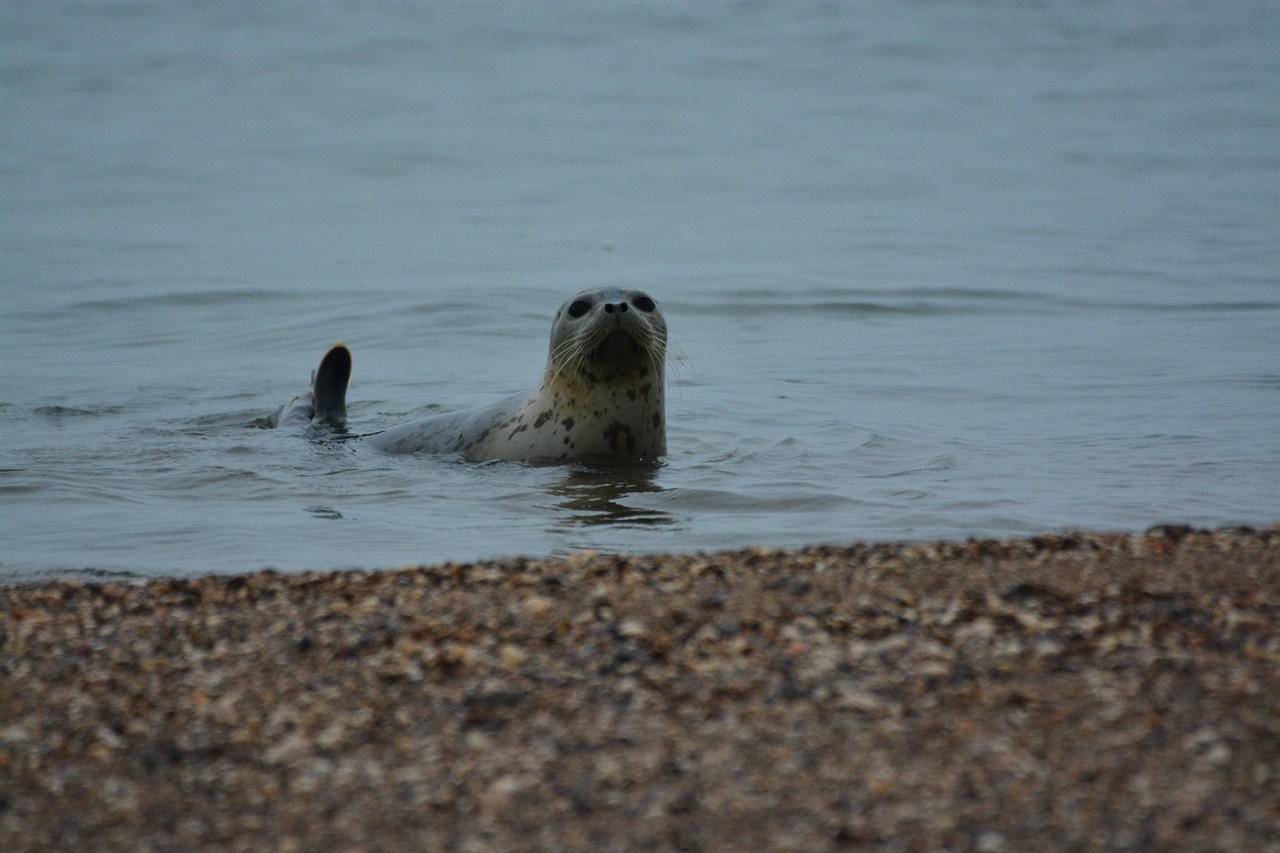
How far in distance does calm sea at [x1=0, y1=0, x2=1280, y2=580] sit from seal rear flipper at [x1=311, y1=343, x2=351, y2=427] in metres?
0.37

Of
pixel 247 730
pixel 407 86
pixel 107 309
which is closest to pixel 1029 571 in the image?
pixel 247 730

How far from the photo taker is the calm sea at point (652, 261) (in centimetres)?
709

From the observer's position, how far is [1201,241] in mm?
17766

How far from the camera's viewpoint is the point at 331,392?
915 cm

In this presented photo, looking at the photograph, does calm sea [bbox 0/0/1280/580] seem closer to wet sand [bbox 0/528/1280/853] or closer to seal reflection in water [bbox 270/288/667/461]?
seal reflection in water [bbox 270/288/667/461]

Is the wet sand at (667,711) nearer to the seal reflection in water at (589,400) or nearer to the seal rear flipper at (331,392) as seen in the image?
the seal reflection in water at (589,400)

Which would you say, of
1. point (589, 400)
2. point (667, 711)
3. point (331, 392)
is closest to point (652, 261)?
point (331, 392)

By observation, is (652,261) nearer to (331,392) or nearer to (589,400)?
(331,392)

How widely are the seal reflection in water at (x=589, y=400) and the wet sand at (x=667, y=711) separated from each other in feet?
9.64

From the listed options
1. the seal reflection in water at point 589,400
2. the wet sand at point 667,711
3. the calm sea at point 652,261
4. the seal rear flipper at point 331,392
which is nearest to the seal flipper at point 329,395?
the seal rear flipper at point 331,392

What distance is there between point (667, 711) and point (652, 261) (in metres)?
14.7

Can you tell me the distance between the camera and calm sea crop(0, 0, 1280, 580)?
23.3ft

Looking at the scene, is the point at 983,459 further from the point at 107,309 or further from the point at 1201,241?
the point at 1201,241

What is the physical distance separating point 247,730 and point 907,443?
218 inches
